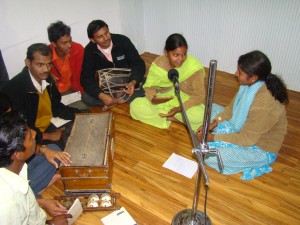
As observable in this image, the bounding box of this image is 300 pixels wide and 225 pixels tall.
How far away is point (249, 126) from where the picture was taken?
1.98 metres

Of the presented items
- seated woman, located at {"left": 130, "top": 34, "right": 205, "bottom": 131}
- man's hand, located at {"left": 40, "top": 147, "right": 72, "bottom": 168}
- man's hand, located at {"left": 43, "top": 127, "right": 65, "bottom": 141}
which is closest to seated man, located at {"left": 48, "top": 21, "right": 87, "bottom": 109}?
man's hand, located at {"left": 43, "top": 127, "right": 65, "bottom": 141}

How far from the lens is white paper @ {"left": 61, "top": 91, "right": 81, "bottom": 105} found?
9.28ft

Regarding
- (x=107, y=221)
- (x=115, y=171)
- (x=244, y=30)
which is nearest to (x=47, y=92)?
(x=115, y=171)

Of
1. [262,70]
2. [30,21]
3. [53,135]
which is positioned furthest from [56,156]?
[30,21]

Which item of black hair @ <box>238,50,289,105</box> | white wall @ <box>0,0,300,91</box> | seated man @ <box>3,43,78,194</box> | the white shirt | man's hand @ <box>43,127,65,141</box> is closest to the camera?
the white shirt

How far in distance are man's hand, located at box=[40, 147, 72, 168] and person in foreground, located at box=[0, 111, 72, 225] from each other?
0.42 meters

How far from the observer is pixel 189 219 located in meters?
1.71

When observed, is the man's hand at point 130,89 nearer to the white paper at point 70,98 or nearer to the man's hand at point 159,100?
the man's hand at point 159,100

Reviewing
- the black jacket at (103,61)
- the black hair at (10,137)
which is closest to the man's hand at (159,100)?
the black jacket at (103,61)

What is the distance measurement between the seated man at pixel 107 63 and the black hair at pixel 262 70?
4.30 ft

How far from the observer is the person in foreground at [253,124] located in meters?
1.89

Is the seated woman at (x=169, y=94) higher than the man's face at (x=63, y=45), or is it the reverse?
the man's face at (x=63, y=45)

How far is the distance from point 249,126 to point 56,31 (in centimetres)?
200

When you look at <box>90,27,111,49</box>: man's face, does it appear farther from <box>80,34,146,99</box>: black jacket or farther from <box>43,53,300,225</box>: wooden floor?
<box>43,53,300,225</box>: wooden floor
